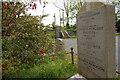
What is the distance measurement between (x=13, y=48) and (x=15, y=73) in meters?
0.77

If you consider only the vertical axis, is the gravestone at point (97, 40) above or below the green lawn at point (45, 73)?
above

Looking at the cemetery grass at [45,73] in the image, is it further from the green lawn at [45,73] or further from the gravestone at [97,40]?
the gravestone at [97,40]

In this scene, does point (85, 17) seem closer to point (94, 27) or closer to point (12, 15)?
point (94, 27)

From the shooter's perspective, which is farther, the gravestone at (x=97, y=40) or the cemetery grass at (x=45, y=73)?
the cemetery grass at (x=45, y=73)

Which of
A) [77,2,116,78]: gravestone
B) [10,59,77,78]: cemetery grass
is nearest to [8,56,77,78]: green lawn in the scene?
[10,59,77,78]: cemetery grass

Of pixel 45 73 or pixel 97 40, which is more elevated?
pixel 97 40

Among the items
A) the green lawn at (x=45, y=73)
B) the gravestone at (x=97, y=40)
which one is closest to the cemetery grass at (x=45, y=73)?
the green lawn at (x=45, y=73)

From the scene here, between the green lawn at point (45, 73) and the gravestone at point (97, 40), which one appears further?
the green lawn at point (45, 73)

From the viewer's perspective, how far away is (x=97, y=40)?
3125mm

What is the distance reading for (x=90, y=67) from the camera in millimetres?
3502

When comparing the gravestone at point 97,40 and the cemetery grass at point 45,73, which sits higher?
the gravestone at point 97,40

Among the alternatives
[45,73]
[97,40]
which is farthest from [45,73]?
[97,40]

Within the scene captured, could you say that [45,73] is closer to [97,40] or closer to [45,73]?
[45,73]

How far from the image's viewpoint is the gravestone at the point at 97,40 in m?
2.86
